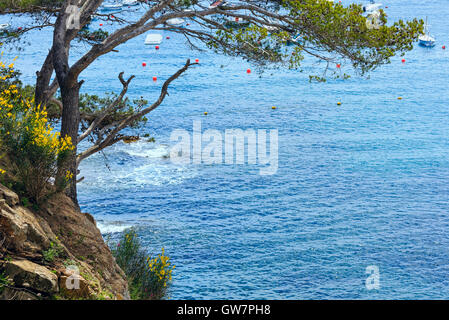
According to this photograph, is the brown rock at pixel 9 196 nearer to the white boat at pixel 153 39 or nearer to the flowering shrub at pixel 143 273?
the flowering shrub at pixel 143 273

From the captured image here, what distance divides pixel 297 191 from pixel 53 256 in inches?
445

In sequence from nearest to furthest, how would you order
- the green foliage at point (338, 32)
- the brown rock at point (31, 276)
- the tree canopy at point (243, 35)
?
the brown rock at point (31, 276) < the tree canopy at point (243, 35) < the green foliage at point (338, 32)

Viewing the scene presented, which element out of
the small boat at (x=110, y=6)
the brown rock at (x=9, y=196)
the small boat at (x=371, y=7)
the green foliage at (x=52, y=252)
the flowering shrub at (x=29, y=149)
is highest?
the small boat at (x=371, y=7)

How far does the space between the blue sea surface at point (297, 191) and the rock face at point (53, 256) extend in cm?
518

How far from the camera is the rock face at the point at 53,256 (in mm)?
4418

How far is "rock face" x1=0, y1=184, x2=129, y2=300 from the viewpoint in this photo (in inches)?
174

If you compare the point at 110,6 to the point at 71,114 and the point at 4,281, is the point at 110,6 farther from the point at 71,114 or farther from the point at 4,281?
the point at 4,281

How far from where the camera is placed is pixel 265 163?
17.5 m

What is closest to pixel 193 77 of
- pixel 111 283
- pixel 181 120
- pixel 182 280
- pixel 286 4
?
pixel 181 120

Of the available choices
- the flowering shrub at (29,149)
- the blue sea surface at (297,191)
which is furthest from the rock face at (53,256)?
the blue sea surface at (297,191)

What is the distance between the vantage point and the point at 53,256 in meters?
4.93

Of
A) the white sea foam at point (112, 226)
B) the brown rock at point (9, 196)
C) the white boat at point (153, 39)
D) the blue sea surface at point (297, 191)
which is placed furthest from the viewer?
the white boat at point (153, 39)

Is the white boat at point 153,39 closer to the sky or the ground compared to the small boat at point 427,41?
closer to the sky

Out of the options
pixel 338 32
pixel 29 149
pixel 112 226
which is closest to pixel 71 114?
pixel 29 149
